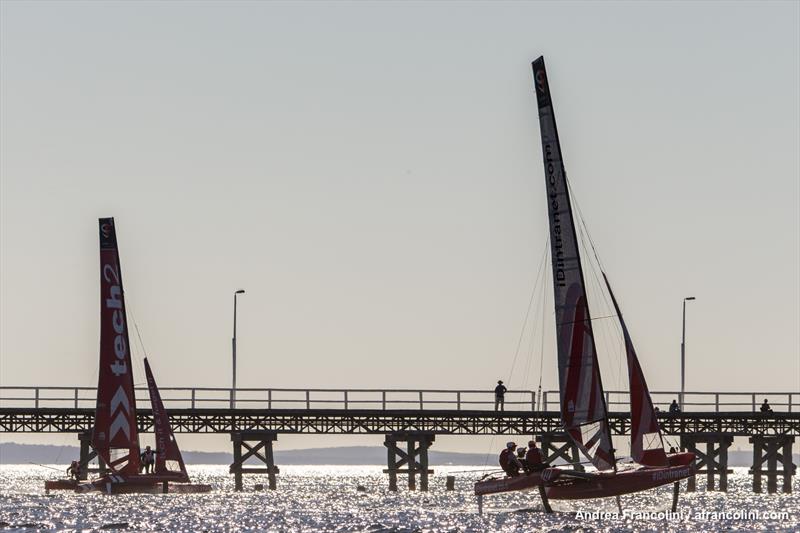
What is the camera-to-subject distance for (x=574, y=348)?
52812 millimetres

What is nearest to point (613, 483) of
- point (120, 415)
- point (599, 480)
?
point (599, 480)

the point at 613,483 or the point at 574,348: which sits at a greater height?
the point at 574,348

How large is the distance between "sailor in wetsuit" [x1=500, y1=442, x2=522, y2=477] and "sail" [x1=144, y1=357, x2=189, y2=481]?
19629mm

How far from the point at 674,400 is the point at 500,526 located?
28669mm

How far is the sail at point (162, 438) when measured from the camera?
70.4 m

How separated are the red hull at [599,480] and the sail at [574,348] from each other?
1090 millimetres

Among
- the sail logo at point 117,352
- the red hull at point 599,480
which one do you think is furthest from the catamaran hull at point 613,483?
the sail logo at point 117,352

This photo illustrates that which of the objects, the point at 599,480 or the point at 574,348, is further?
the point at 574,348

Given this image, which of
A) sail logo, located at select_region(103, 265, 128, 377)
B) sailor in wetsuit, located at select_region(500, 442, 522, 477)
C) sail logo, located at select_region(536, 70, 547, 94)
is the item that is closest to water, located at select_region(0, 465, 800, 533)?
sailor in wetsuit, located at select_region(500, 442, 522, 477)

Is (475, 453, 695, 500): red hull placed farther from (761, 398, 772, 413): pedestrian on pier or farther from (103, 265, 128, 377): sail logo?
(761, 398, 772, 413): pedestrian on pier

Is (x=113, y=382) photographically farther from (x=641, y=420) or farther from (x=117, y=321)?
(x=641, y=420)

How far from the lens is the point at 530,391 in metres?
77.7

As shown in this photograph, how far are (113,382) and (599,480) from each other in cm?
2217

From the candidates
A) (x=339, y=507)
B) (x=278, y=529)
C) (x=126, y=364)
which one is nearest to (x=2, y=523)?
(x=278, y=529)
